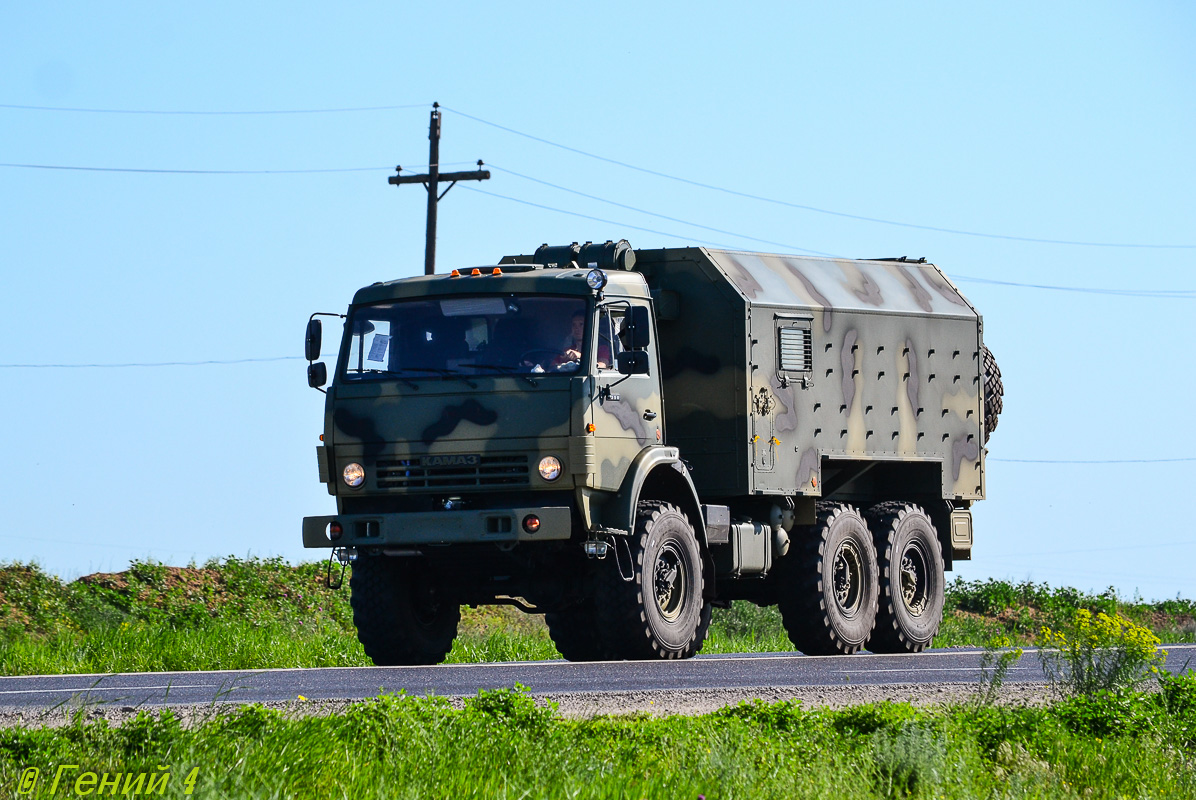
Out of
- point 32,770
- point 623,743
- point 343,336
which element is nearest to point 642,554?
point 343,336

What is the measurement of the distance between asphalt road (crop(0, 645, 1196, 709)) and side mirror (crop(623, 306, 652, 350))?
2.83m

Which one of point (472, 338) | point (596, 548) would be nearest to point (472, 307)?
point (472, 338)

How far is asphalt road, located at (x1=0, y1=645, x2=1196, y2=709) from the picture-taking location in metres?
11.0

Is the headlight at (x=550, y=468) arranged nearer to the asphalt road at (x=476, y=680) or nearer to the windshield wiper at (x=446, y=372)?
the windshield wiper at (x=446, y=372)

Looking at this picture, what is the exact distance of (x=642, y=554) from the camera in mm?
14914

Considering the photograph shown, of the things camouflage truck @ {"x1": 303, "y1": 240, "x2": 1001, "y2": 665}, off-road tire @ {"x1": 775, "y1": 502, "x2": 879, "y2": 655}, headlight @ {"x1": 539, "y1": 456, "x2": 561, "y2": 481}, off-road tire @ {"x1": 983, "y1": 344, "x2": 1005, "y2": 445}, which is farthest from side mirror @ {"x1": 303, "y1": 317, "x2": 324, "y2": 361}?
off-road tire @ {"x1": 983, "y1": 344, "x2": 1005, "y2": 445}

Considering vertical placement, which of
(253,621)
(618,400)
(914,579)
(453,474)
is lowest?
(253,621)

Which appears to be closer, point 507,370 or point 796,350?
point 507,370

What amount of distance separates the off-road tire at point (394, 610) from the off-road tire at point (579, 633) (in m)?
1.24

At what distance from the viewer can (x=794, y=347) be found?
674 inches

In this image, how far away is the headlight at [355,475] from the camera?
49.0ft

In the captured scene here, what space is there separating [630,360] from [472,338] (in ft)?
4.62

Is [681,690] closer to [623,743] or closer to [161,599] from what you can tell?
[623,743]

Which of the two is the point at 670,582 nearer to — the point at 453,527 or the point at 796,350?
the point at 453,527
